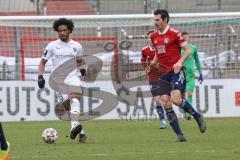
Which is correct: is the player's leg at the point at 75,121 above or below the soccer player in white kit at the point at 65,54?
below

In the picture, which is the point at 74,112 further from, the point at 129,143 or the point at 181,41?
the point at 181,41

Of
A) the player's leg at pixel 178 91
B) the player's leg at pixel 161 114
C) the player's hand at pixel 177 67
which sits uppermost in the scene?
the player's hand at pixel 177 67

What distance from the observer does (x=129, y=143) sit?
13953 mm

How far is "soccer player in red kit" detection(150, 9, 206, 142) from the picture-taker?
14.0m

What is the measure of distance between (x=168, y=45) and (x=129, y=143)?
1.99 m

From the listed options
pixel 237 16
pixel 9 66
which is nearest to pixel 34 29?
pixel 9 66

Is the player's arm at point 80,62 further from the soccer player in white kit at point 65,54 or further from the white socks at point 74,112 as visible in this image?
the white socks at point 74,112

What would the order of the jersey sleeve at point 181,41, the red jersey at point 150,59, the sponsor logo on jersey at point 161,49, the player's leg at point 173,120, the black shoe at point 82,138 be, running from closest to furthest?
the player's leg at point 173,120, the jersey sleeve at point 181,41, the black shoe at point 82,138, the sponsor logo on jersey at point 161,49, the red jersey at point 150,59

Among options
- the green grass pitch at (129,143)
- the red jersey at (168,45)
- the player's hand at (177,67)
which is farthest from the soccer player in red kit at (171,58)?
the green grass pitch at (129,143)

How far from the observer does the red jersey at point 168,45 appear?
1420 centimetres

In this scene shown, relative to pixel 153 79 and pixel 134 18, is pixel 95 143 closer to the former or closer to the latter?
pixel 153 79

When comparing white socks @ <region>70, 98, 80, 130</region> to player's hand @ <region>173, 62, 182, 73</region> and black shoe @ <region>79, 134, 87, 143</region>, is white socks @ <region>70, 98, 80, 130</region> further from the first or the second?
player's hand @ <region>173, 62, 182, 73</region>

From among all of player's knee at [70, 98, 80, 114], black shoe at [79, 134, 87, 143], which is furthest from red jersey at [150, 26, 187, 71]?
black shoe at [79, 134, 87, 143]

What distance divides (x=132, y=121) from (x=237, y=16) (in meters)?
4.39
